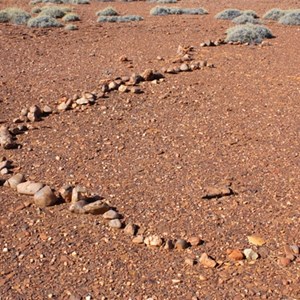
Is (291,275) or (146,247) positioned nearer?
(291,275)

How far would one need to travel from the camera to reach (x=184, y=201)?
17.9 ft

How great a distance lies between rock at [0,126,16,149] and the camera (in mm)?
6762

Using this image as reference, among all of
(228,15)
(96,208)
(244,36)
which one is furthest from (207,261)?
(228,15)

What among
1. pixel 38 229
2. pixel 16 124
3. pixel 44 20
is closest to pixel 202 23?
pixel 44 20

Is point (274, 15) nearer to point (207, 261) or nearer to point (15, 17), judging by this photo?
point (15, 17)

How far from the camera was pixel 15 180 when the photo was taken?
227 inches

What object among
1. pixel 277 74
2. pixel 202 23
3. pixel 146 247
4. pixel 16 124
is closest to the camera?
pixel 146 247

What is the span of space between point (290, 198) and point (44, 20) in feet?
40.4

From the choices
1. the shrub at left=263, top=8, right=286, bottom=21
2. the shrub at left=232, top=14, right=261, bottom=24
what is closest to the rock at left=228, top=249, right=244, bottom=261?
the shrub at left=232, top=14, right=261, bottom=24

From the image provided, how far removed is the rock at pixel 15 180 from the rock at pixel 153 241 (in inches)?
75.5

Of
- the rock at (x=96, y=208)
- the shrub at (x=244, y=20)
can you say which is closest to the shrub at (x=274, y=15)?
the shrub at (x=244, y=20)

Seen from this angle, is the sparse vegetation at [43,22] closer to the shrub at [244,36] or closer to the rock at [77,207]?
the shrub at [244,36]

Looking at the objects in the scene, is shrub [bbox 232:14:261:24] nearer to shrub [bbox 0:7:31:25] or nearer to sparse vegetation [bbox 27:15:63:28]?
sparse vegetation [bbox 27:15:63:28]

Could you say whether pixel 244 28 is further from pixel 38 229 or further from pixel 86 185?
pixel 38 229
